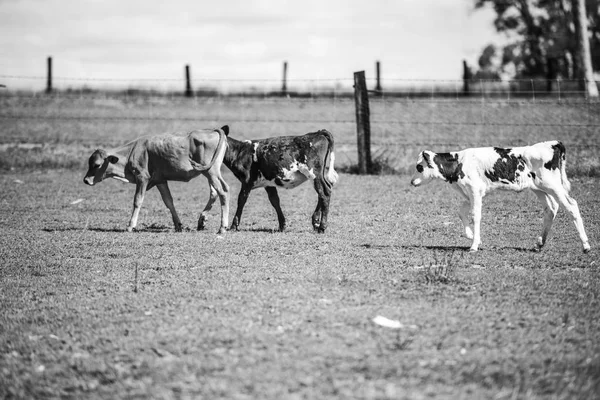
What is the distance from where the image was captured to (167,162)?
12688 mm

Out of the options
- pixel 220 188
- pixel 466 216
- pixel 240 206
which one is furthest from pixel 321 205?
pixel 466 216

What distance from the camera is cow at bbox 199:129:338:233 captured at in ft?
39.2

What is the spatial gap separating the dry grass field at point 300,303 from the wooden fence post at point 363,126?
348 centimetres

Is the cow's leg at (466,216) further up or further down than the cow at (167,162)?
further down

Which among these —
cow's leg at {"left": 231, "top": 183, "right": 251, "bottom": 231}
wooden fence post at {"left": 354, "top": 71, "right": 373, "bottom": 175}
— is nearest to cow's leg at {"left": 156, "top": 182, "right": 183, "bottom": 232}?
cow's leg at {"left": 231, "top": 183, "right": 251, "bottom": 231}

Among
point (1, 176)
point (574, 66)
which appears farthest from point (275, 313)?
point (574, 66)

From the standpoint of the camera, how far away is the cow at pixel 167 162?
12469 millimetres

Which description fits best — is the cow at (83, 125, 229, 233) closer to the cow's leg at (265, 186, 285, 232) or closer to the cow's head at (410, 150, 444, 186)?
the cow's leg at (265, 186, 285, 232)

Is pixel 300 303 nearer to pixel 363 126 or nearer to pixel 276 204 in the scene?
pixel 276 204

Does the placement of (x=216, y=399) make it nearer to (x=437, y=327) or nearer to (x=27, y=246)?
(x=437, y=327)

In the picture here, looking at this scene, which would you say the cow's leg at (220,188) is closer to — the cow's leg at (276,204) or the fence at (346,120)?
the cow's leg at (276,204)

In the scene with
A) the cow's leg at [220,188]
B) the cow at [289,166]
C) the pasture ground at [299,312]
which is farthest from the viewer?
the cow's leg at [220,188]

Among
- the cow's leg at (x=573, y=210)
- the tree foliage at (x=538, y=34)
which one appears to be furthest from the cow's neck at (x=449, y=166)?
the tree foliage at (x=538, y=34)

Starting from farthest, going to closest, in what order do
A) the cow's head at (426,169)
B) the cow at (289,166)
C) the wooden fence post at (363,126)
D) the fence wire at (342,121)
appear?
the fence wire at (342,121)
the wooden fence post at (363,126)
the cow at (289,166)
the cow's head at (426,169)
